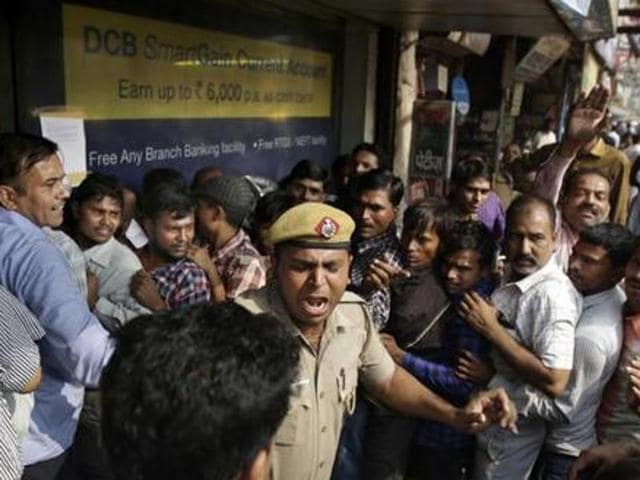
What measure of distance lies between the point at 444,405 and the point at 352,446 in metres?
0.73

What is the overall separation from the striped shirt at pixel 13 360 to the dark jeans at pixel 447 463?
5.55 ft

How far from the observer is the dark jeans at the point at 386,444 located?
2635 mm

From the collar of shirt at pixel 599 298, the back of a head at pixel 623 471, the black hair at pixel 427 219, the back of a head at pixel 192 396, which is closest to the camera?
the back of a head at pixel 192 396

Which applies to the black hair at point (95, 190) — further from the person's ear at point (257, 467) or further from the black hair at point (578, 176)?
the black hair at point (578, 176)

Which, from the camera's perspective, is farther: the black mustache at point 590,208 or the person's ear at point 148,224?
the black mustache at point 590,208

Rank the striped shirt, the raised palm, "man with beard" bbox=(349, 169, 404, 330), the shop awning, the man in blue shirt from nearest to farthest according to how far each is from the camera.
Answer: the striped shirt
the man in blue shirt
"man with beard" bbox=(349, 169, 404, 330)
the raised palm
the shop awning

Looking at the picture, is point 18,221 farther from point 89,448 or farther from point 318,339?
point 89,448

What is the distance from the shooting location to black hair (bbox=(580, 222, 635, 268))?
7.72ft

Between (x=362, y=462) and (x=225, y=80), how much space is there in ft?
9.04

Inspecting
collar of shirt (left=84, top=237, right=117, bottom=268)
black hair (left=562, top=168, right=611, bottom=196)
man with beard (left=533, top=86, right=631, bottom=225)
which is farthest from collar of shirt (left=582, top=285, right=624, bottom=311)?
collar of shirt (left=84, top=237, right=117, bottom=268)

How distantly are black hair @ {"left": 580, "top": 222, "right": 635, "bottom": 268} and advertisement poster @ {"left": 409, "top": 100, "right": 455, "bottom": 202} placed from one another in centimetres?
359

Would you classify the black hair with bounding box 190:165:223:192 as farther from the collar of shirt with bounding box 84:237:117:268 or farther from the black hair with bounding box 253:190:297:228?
the collar of shirt with bounding box 84:237:117:268

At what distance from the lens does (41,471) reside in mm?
1979

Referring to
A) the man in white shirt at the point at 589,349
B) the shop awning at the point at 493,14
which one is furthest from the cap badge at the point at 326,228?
the shop awning at the point at 493,14
